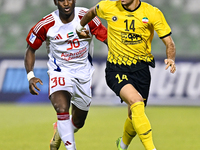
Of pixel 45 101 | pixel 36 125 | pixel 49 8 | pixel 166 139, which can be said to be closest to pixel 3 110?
pixel 45 101

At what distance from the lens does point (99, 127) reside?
8266mm

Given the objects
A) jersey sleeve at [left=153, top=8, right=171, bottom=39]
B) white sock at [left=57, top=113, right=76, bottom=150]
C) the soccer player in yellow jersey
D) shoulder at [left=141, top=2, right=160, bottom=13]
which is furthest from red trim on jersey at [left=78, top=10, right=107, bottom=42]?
white sock at [left=57, top=113, right=76, bottom=150]

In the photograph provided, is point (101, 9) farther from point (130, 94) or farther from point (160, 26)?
point (130, 94)

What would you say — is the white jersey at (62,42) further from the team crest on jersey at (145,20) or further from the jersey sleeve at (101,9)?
the team crest on jersey at (145,20)

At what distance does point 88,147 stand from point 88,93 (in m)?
0.94

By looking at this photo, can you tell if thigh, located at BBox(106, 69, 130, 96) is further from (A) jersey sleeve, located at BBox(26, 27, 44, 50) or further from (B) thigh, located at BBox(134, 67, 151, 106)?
(A) jersey sleeve, located at BBox(26, 27, 44, 50)

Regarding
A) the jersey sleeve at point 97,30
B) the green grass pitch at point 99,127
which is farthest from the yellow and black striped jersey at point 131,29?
the green grass pitch at point 99,127

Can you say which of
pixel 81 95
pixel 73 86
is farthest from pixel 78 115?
pixel 73 86

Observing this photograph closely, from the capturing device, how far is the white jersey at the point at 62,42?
5.54m

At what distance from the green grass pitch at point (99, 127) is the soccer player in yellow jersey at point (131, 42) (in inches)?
57.0

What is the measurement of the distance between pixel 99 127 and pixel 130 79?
322 centimetres

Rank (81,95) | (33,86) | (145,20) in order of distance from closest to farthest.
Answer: (145,20)
(33,86)
(81,95)

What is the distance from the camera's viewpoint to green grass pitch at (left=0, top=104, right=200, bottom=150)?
21.3 ft

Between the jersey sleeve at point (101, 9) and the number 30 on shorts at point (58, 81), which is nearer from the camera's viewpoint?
the jersey sleeve at point (101, 9)
